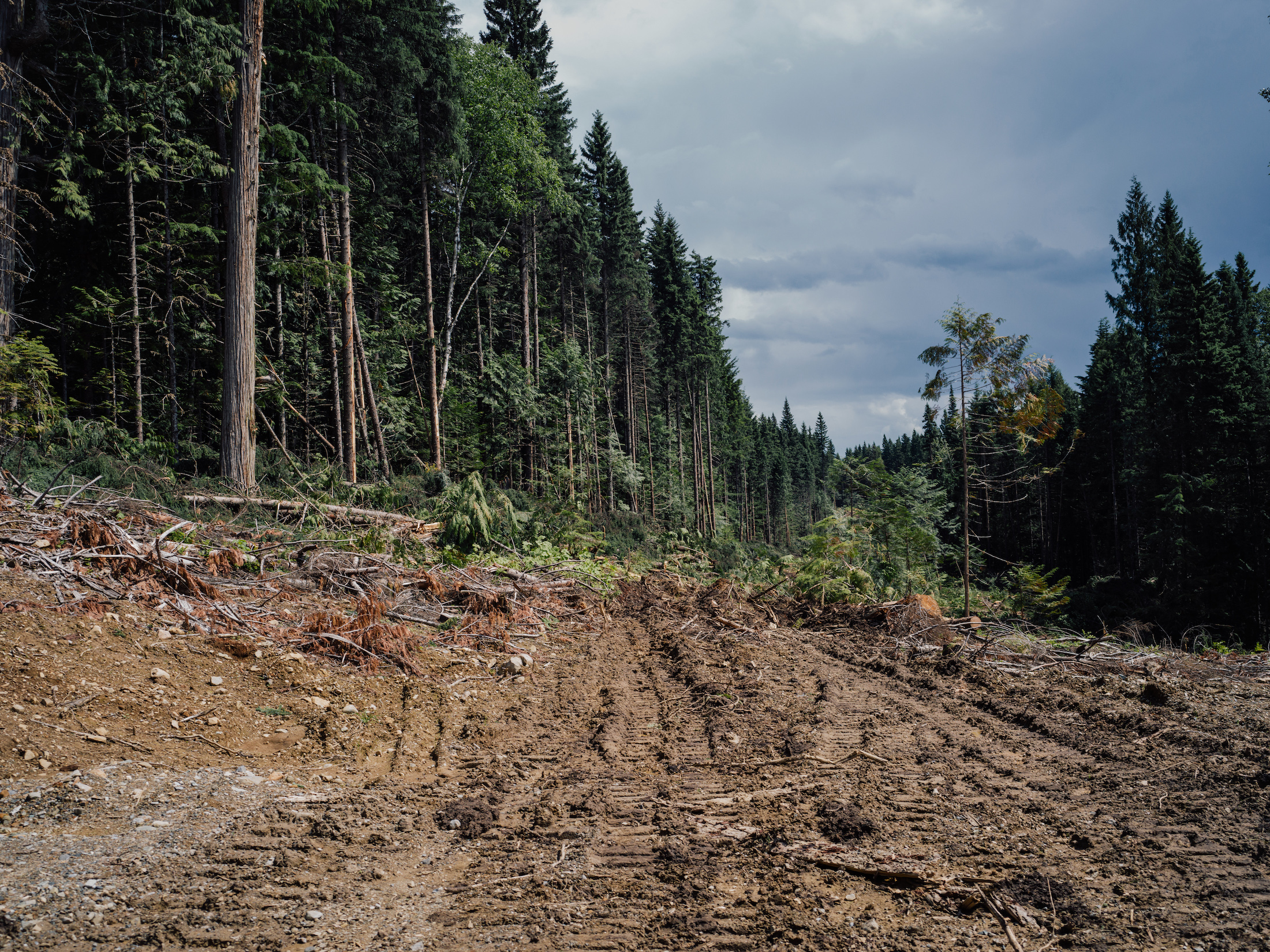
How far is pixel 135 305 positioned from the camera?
14367 mm

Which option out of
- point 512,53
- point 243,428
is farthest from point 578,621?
point 512,53

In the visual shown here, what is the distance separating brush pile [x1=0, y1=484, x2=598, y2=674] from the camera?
475 centimetres

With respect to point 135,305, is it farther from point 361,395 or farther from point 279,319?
point 361,395

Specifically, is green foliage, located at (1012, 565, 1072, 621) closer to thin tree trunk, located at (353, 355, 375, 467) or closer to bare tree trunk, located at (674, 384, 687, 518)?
thin tree trunk, located at (353, 355, 375, 467)

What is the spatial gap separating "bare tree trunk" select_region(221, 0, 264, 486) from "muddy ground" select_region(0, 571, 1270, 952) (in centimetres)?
502

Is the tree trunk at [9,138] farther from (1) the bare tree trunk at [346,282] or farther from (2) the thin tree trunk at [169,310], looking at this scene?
(1) the bare tree trunk at [346,282]

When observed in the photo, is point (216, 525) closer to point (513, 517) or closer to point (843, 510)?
point (513, 517)

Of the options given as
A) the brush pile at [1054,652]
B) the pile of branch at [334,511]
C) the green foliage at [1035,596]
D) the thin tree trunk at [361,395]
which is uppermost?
the thin tree trunk at [361,395]

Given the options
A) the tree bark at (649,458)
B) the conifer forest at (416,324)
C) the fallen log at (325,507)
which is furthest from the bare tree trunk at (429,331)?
the tree bark at (649,458)

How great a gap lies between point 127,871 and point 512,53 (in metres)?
28.7

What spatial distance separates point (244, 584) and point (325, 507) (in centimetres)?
391

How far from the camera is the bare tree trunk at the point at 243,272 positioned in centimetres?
901

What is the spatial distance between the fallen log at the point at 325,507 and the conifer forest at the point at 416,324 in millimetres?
430

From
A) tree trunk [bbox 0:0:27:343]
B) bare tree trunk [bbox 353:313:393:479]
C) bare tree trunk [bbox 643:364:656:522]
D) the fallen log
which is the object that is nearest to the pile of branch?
the fallen log
